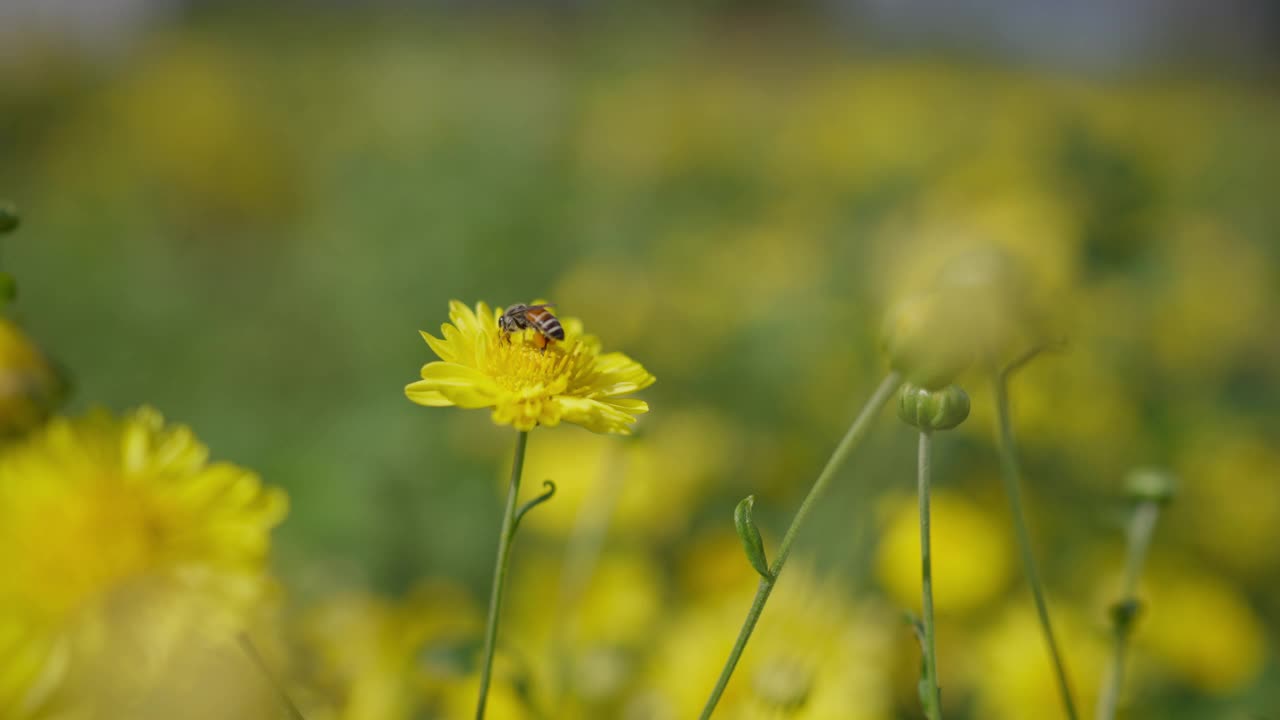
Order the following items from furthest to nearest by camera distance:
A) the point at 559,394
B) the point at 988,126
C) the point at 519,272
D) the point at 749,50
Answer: the point at 749,50 → the point at 988,126 → the point at 519,272 → the point at 559,394

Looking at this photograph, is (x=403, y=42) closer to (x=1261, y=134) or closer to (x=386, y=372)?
(x=386, y=372)

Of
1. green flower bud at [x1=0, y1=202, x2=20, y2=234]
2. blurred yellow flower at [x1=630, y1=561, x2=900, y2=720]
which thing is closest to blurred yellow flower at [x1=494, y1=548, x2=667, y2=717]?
blurred yellow flower at [x1=630, y1=561, x2=900, y2=720]

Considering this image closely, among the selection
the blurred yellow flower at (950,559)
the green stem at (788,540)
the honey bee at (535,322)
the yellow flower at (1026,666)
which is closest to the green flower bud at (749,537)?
the green stem at (788,540)

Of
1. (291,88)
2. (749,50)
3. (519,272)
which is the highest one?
(749,50)

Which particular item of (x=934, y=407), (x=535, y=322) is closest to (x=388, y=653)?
(x=535, y=322)

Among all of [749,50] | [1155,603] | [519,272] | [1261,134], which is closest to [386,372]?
[519,272]

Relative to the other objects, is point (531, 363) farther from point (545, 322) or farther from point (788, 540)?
point (788, 540)
